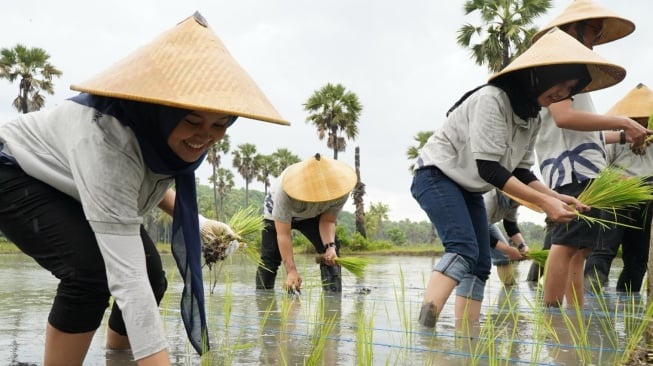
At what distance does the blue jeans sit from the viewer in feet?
10.1

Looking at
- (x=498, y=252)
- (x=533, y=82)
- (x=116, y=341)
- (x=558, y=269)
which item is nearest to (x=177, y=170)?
(x=116, y=341)

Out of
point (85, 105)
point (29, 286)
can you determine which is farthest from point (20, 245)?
point (29, 286)

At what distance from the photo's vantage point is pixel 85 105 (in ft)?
6.27

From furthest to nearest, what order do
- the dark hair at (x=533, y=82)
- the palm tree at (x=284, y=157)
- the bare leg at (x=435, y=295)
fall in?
1. the palm tree at (x=284, y=157)
2. the bare leg at (x=435, y=295)
3. the dark hair at (x=533, y=82)

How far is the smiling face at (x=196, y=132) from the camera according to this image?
1.74 meters

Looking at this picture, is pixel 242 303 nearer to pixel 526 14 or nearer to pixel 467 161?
pixel 467 161

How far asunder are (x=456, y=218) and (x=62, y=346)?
5.82 ft

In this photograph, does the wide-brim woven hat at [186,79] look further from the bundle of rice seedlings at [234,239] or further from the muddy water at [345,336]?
the bundle of rice seedlings at [234,239]

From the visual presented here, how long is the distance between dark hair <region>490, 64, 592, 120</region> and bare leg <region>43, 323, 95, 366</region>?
2.03 meters

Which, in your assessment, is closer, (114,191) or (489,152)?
(114,191)

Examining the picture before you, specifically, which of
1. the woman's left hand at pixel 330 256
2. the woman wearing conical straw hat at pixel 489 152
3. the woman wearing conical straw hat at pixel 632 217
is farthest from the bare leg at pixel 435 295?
the woman's left hand at pixel 330 256

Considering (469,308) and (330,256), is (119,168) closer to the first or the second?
(469,308)

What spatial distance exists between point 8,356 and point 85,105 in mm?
1215

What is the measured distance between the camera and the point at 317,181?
4.99 meters
